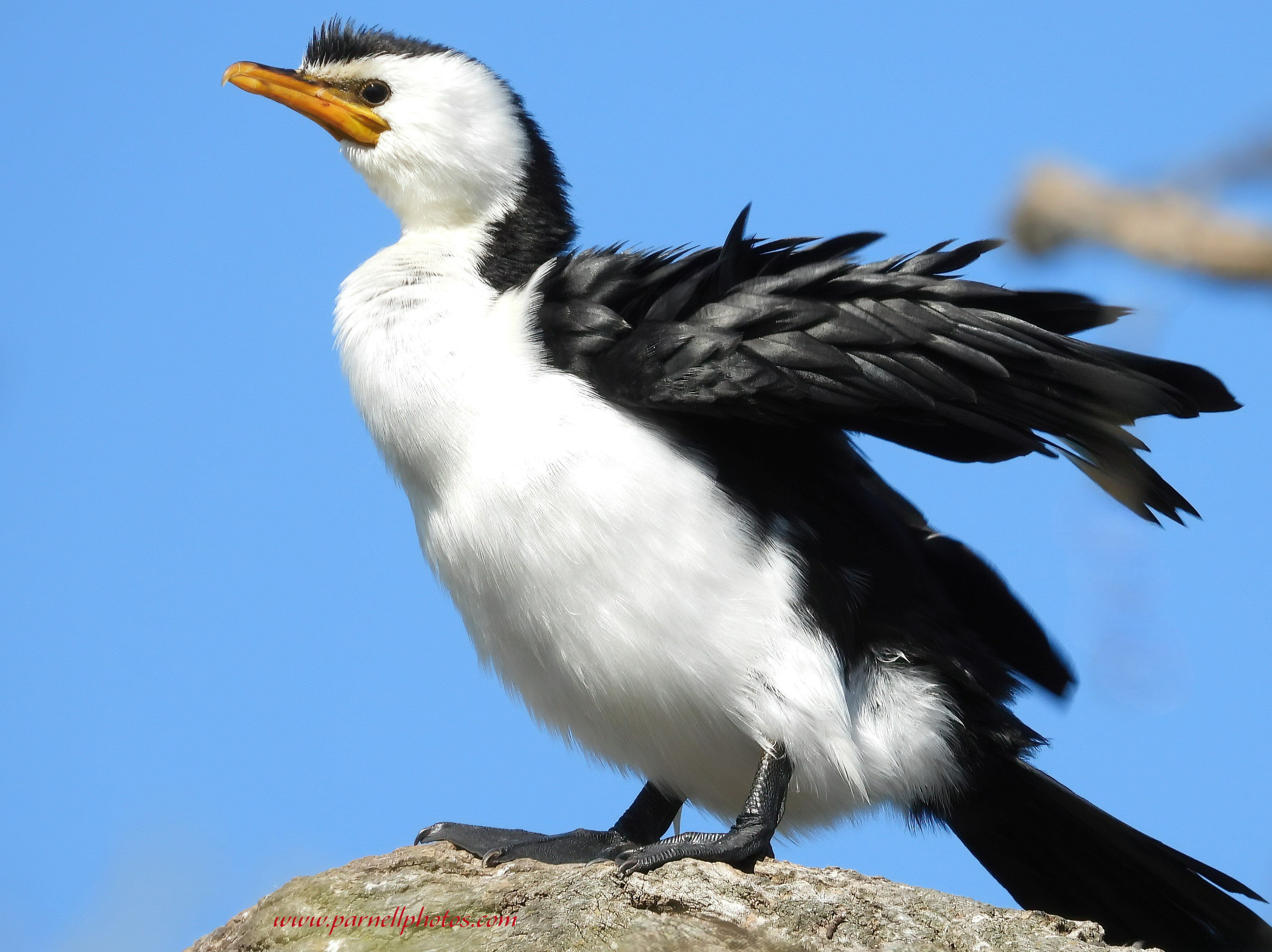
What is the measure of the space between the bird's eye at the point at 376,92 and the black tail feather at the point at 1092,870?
3524 mm

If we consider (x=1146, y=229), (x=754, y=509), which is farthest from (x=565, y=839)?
(x=1146, y=229)

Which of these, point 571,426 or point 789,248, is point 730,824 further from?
point 789,248

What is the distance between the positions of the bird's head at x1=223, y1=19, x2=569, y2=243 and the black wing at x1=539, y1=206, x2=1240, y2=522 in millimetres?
1058

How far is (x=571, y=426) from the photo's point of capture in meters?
4.39

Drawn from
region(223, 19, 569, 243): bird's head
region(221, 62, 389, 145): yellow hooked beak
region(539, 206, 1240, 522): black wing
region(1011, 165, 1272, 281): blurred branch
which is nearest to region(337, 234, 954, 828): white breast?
region(539, 206, 1240, 522): black wing

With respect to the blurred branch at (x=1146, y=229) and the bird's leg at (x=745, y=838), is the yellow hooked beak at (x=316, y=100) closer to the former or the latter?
the bird's leg at (x=745, y=838)

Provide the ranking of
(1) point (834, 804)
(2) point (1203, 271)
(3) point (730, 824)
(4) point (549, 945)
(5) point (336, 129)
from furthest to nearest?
(5) point (336, 129) → (3) point (730, 824) → (1) point (834, 804) → (4) point (549, 945) → (2) point (1203, 271)

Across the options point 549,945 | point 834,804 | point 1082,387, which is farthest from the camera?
point 834,804

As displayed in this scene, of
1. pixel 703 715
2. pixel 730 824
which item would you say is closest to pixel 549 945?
pixel 703 715

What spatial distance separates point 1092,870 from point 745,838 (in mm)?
1415

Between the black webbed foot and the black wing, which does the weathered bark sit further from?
the black wing

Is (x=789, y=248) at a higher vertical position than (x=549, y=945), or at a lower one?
higher

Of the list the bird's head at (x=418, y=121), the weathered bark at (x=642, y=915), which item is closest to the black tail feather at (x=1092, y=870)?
the weathered bark at (x=642, y=915)

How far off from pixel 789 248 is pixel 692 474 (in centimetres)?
84
